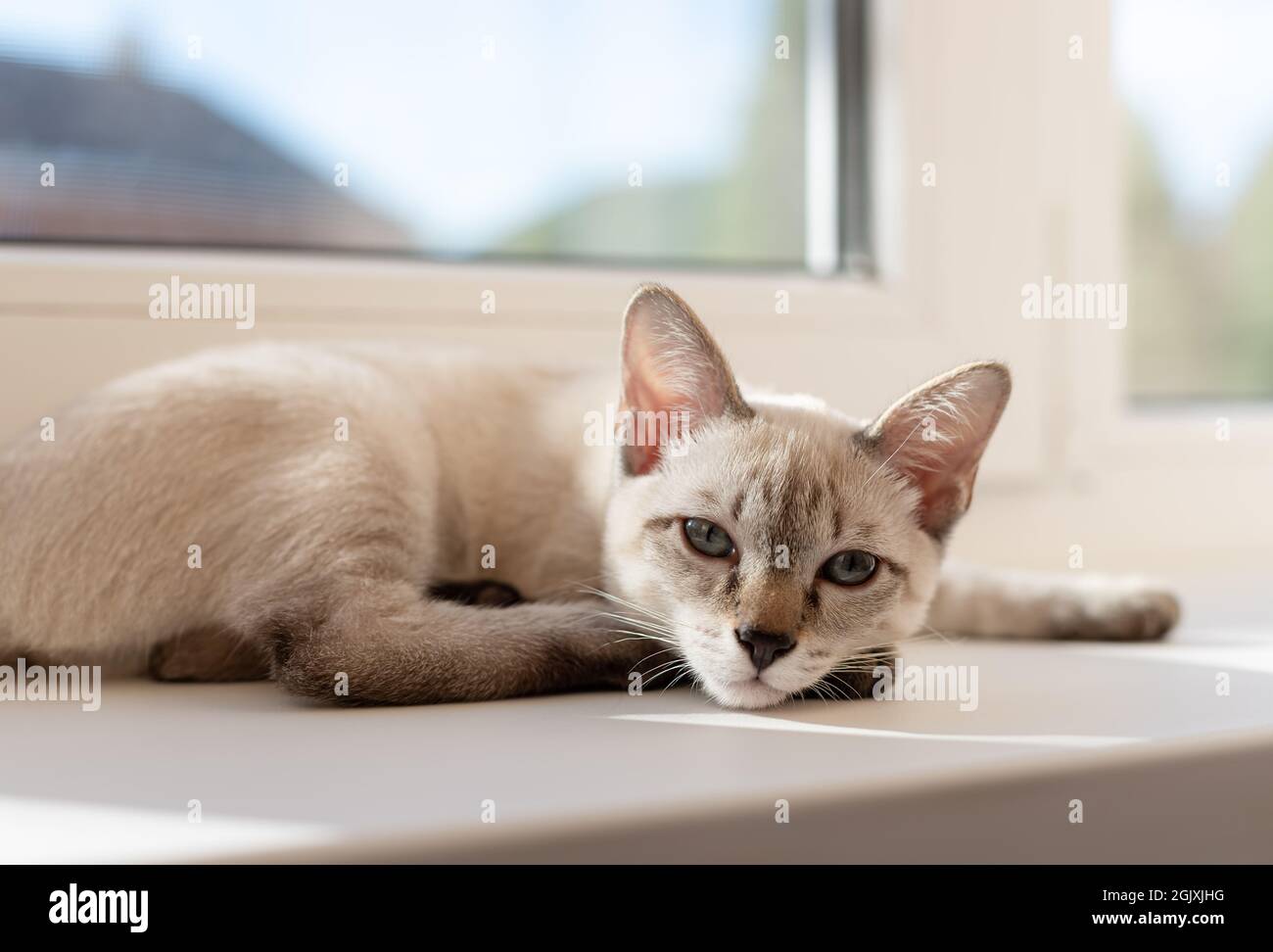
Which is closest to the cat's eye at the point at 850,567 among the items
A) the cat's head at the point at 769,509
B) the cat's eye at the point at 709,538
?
the cat's head at the point at 769,509

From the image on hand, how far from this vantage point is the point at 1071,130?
1997 mm

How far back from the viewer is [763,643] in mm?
1055

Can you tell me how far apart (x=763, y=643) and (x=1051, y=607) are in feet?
1.96

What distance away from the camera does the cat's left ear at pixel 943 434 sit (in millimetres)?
1154

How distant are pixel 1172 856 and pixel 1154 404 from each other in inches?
62.9

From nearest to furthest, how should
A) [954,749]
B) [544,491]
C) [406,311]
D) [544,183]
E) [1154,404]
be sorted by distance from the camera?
[954,749]
[544,491]
[406,311]
[544,183]
[1154,404]

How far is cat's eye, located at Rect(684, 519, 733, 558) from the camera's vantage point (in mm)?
1152

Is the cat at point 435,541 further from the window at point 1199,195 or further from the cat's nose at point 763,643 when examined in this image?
the window at point 1199,195

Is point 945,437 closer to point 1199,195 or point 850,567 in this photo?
point 850,567

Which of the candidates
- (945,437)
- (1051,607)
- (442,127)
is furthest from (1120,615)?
(442,127)

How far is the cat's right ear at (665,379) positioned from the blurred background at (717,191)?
527 millimetres

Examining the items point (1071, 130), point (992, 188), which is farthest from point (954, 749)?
point (1071, 130)
